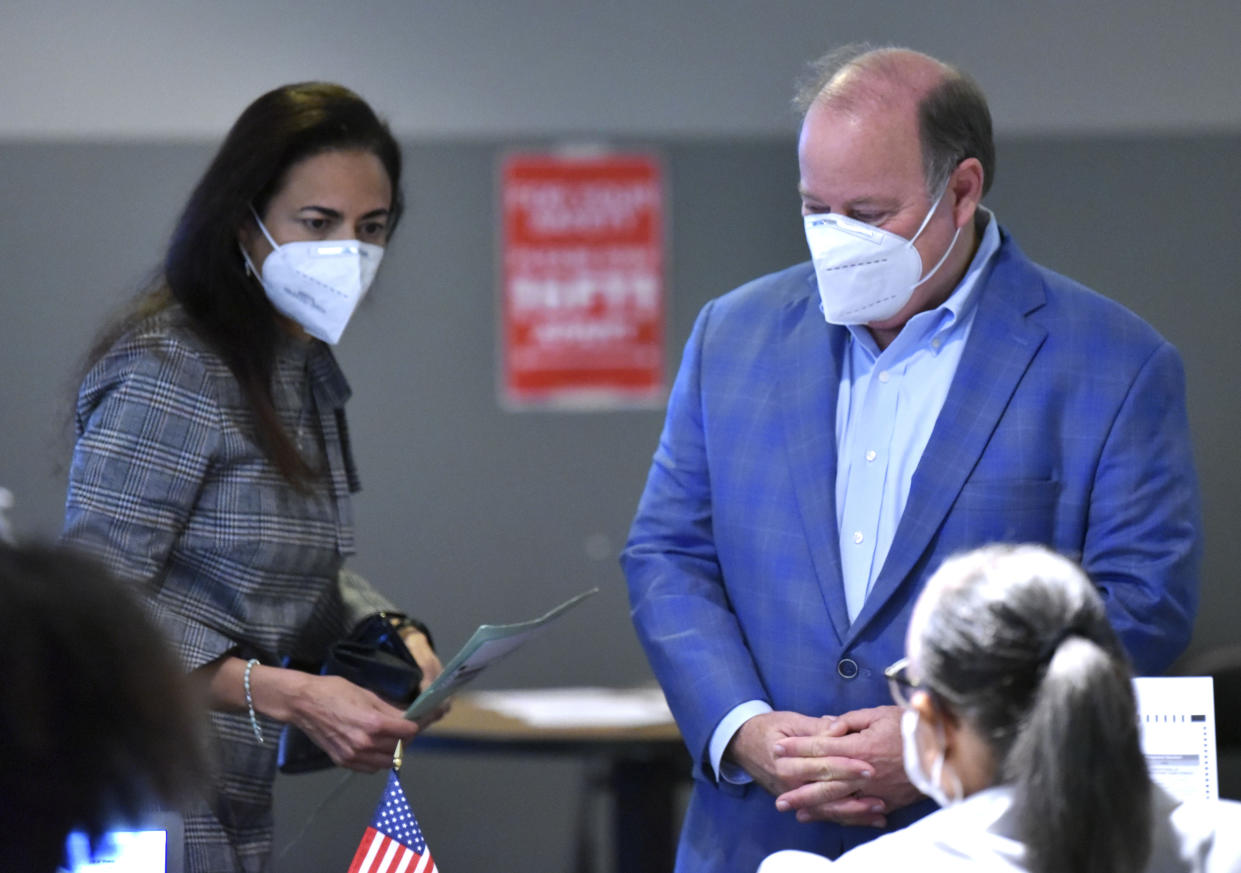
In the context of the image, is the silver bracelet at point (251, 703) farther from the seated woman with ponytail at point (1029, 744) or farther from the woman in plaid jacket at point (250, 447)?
the seated woman with ponytail at point (1029, 744)

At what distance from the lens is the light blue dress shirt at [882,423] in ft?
6.75

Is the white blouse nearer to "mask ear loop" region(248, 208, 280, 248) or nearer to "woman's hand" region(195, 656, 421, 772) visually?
"woman's hand" region(195, 656, 421, 772)

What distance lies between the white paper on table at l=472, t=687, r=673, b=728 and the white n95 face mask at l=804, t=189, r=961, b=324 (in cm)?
162

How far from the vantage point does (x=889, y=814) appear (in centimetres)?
203

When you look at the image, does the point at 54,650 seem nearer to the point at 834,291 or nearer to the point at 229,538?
the point at 229,538

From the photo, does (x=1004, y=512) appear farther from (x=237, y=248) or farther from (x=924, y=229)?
(x=237, y=248)

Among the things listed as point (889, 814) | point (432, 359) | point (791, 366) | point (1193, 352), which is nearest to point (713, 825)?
point (889, 814)

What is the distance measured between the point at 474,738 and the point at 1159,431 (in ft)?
6.35

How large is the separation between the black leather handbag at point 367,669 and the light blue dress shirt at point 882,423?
517 mm

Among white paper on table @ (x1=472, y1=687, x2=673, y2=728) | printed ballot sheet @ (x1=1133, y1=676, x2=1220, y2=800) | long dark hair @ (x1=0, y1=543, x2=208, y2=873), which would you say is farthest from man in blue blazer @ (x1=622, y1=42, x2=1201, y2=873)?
white paper on table @ (x1=472, y1=687, x2=673, y2=728)

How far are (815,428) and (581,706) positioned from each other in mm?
1876

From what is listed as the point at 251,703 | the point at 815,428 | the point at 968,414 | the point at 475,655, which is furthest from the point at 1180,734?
the point at 251,703

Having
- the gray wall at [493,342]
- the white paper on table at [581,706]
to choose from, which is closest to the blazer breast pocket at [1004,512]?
the white paper on table at [581,706]

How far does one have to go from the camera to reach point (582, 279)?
13.4 ft
